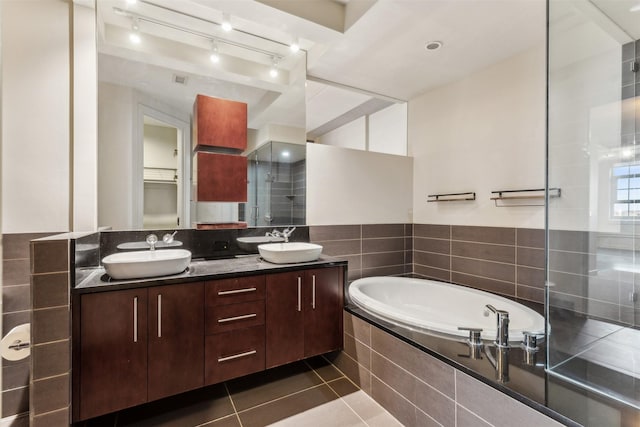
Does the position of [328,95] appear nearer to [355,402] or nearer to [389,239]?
[389,239]

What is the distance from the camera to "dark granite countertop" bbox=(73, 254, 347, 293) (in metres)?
1.49

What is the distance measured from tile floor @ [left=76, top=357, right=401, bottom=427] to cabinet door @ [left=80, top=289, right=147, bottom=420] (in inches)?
10.6

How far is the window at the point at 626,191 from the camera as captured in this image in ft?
5.40

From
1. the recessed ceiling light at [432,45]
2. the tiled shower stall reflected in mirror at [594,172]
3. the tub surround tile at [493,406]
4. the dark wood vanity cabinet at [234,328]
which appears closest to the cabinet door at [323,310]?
the dark wood vanity cabinet at [234,328]

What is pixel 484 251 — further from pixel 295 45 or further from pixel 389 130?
pixel 295 45

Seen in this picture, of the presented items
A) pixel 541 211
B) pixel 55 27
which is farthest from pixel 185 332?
pixel 541 211

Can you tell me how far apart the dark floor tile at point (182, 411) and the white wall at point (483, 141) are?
8.06 feet

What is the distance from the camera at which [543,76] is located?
6.92 ft

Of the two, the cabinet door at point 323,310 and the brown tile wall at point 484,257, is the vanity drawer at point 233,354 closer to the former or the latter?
the cabinet door at point 323,310

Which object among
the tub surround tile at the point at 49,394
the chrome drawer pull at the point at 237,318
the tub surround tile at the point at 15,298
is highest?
the tub surround tile at the point at 15,298

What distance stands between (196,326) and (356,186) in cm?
188

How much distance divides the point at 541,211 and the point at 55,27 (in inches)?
138

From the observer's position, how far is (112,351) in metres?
1.49

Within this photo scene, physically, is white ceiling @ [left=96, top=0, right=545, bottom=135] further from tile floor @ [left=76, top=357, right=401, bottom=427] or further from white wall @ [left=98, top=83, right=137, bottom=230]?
tile floor @ [left=76, top=357, right=401, bottom=427]
